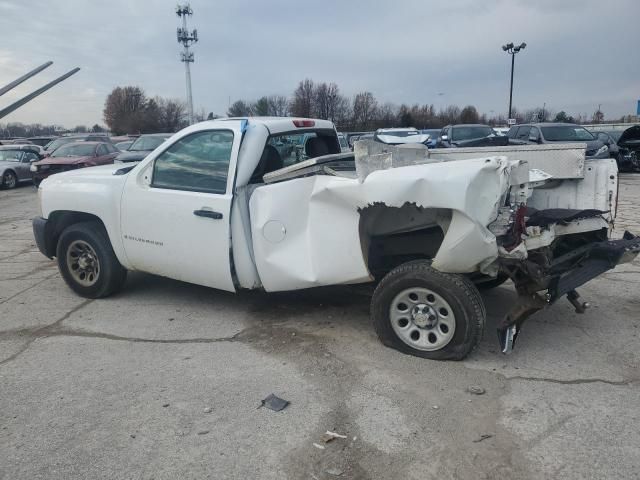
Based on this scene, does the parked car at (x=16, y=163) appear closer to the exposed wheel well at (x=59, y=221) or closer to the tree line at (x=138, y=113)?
the exposed wheel well at (x=59, y=221)

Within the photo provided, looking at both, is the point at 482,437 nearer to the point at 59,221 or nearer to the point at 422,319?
the point at 422,319

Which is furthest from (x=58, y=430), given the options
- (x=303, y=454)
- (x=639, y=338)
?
(x=639, y=338)

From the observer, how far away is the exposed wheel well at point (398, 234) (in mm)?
4098

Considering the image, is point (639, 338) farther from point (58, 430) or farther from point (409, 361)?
point (58, 430)

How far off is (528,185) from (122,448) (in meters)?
3.22

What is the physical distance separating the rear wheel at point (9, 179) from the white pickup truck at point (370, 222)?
15801 mm

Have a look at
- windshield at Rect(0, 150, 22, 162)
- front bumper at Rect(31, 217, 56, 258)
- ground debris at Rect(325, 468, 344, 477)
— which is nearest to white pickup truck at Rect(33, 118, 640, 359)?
front bumper at Rect(31, 217, 56, 258)

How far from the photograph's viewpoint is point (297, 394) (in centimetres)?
358

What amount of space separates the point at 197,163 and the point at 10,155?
19299 mm

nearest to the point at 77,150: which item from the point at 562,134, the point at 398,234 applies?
the point at 562,134

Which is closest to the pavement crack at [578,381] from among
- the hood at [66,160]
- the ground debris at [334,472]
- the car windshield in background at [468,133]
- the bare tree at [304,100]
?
the ground debris at [334,472]

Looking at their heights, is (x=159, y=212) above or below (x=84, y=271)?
above

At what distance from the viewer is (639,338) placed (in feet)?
14.5

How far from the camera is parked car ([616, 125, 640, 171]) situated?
19000 millimetres
